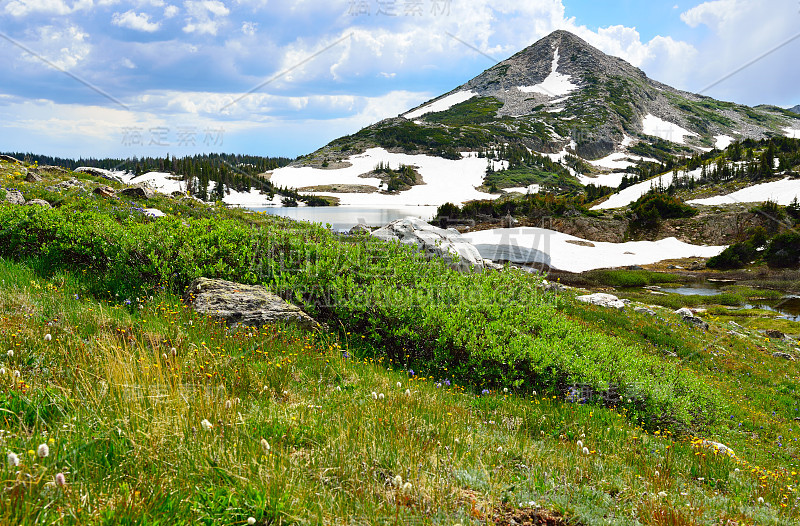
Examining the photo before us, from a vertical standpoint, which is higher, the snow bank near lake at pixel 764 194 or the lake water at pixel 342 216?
the snow bank near lake at pixel 764 194

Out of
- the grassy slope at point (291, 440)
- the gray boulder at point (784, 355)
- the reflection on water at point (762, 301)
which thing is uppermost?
the grassy slope at point (291, 440)

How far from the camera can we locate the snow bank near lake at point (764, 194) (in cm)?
5878

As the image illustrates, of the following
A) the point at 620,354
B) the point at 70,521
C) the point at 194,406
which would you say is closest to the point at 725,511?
the point at 620,354

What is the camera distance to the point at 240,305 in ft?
25.9

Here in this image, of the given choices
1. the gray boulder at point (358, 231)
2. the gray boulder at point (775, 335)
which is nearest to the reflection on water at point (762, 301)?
the gray boulder at point (775, 335)

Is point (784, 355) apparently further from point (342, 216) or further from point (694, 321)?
point (342, 216)

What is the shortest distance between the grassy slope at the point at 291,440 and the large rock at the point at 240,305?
0.42 m

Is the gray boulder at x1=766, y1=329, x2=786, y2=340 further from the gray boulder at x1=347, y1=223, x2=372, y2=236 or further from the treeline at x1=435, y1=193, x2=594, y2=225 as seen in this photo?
the treeline at x1=435, y1=193, x2=594, y2=225

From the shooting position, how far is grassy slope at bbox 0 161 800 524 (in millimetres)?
2925

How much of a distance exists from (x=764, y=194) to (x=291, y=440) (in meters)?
82.1

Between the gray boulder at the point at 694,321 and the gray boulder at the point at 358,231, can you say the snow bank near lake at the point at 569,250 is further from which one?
the gray boulder at the point at 358,231

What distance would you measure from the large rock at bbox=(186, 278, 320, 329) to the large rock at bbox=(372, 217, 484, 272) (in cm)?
807

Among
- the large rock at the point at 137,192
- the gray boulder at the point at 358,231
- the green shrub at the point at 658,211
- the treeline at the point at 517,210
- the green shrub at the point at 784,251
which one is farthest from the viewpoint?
the treeline at the point at 517,210

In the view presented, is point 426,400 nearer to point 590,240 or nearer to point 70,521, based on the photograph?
point 70,521
